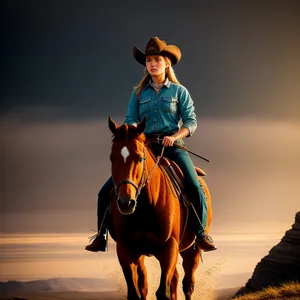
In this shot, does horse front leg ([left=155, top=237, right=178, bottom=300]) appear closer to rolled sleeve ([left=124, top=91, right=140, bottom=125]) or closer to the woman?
the woman

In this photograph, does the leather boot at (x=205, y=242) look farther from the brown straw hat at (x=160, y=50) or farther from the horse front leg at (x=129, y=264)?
the brown straw hat at (x=160, y=50)

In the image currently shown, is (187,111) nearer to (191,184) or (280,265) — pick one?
(191,184)

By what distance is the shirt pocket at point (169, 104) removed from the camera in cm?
1003

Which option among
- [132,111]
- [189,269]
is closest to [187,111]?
[132,111]

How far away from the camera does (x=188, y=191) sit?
32.9 feet

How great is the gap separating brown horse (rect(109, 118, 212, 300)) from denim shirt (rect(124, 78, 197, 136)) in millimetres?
976

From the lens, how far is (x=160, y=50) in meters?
10.1

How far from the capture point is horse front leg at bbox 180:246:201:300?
39.1 feet

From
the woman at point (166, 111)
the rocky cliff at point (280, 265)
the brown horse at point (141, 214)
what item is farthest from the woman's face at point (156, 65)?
the rocky cliff at point (280, 265)

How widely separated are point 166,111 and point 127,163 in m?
2.37

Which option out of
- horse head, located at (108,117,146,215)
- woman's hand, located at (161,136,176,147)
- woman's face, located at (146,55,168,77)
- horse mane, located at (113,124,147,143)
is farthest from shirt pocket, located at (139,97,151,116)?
horse mane, located at (113,124,147,143)

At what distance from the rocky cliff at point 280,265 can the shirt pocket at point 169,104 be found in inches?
973

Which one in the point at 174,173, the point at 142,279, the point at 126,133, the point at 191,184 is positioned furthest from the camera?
the point at 191,184

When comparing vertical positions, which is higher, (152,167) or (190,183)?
(152,167)
